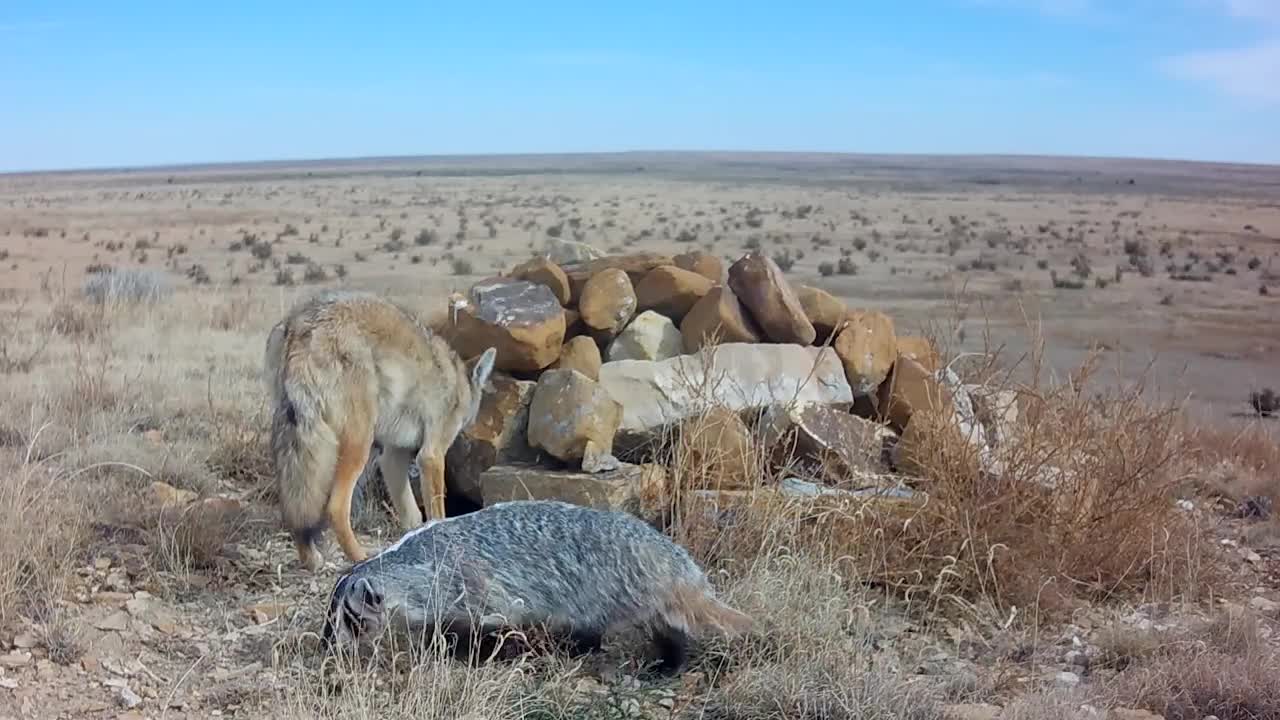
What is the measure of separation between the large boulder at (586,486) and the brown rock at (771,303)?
64.9 inches

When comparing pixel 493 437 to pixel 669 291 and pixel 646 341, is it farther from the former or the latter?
pixel 669 291

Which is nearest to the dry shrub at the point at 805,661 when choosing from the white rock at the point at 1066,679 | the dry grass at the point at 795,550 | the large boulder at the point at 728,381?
the dry grass at the point at 795,550

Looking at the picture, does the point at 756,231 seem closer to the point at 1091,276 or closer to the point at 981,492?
the point at 1091,276

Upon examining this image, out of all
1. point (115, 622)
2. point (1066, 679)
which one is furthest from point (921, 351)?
point (115, 622)

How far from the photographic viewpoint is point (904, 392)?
783 cm

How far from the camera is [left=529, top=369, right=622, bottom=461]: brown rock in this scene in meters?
6.99

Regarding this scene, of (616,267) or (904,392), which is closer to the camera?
(904,392)

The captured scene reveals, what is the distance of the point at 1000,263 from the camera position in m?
31.2

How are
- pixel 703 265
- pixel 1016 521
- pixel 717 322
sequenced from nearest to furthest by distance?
pixel 1016 521 → pixel 717 322 → pixel 703 265

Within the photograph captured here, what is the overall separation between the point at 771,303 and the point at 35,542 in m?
4.61

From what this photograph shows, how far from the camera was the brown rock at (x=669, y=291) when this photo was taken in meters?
8.27

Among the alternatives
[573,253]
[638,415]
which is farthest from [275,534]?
[573,253]

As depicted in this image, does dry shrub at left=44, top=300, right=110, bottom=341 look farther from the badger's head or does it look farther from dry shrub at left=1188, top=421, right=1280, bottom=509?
dry shrub at left=1188, top=421, right=1280, bottom=509

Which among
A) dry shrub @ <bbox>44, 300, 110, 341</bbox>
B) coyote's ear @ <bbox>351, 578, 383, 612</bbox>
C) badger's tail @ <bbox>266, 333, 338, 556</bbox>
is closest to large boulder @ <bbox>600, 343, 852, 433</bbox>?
badger's tail @ <bbox>266, 333, 338, 556</bbox>
